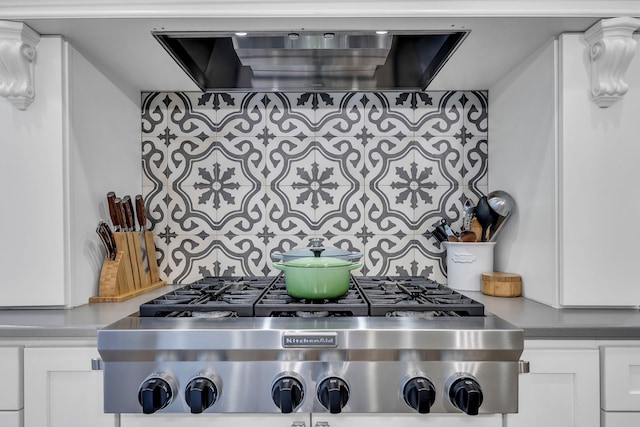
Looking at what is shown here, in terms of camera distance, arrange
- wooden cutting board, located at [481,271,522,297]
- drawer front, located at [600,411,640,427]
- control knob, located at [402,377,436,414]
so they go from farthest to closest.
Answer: wooden cutting board, located at [481,271,522,297], drawer front, located at [600,411,640,427], control knob, located at [402,377,436,414]

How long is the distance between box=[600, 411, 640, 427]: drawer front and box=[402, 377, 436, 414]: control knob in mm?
398

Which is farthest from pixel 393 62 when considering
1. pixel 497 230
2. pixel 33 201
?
pixel 33 201

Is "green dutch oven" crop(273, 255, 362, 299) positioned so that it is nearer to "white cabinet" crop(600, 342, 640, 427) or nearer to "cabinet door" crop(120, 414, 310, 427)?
"cabinet door" crop(120, 414, 310, 427)

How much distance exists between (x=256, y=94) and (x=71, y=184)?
27.4 inches

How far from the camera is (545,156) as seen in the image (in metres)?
1.16

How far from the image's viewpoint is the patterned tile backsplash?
1552 mm

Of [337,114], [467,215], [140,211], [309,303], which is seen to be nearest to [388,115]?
[337,114]

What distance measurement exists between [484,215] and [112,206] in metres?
1.13

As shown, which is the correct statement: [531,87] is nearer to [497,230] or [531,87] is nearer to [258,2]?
[497,230]

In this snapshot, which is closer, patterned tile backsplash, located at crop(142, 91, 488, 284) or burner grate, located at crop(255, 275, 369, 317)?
burner grate, located at crop(255, 275, 369, 317)

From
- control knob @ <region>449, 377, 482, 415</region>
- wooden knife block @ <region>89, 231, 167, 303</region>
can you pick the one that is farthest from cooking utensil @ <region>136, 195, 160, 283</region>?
control knob @ <region>449, 377, 482, 415</region>

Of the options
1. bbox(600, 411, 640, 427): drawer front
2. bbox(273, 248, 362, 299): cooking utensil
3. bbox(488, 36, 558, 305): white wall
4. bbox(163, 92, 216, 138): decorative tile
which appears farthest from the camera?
bbox(163, 92, 216, 138): decorative tile

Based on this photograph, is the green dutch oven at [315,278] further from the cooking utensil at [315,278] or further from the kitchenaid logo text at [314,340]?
the kitchenaid logo text at [314,340]

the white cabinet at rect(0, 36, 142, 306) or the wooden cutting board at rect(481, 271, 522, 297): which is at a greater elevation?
the white cabinet at rect(0, 36, 142, 306)
